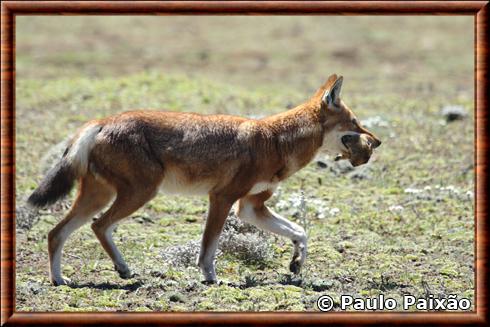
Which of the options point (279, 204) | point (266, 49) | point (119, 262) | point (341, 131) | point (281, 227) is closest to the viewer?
point (119, 262)

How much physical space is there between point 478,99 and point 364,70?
14.4 metres

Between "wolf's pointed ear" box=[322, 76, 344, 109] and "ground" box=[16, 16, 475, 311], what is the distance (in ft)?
5.05

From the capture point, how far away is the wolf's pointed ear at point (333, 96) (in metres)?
9.73

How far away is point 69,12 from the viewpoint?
29.3 ft

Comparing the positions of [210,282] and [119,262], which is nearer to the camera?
[210,282]

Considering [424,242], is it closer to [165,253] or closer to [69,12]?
[165,253]

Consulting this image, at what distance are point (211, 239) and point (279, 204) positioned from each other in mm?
Result: 2594

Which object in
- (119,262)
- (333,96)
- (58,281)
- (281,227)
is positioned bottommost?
(58,281)

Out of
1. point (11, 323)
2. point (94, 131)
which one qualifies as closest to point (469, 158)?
point (94, 131)

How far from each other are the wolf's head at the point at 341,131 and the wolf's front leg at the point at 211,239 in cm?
139

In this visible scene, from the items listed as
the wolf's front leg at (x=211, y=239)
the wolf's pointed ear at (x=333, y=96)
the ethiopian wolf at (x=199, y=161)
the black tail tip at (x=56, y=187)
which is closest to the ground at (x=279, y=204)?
the wolf's front leg at (x=211, y=239)

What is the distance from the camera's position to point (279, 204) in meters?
11.7

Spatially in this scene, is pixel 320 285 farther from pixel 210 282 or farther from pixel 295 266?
pixel 210 282

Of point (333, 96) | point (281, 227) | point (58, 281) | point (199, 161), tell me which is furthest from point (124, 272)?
point (333, 96)
